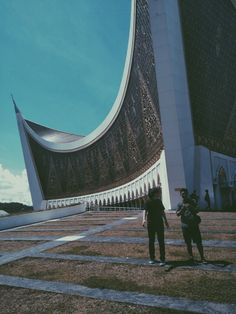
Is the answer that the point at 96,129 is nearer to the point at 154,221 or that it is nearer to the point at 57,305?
the point at 154,221

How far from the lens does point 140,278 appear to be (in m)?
Answer: 3.84


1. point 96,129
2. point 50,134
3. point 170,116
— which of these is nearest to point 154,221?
point 170,116

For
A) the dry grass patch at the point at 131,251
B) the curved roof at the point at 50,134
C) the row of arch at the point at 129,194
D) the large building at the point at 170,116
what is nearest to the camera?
the dry grass patch at the point at 131,251

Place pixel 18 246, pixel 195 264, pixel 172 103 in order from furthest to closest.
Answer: pixel 172 103
pixel 18 246
pixel 195 264

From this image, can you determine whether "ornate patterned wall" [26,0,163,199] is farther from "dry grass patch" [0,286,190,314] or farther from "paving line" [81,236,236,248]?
"dry grass patch" [0,286,190,314]

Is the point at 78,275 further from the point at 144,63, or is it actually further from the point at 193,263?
the point at 144,63

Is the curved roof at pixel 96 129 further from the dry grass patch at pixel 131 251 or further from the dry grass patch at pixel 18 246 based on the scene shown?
the dry grass patch at pixel 131 251

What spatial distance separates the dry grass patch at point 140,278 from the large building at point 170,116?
390 centimetres

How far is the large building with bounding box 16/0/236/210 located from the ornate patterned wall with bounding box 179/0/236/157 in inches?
2.5

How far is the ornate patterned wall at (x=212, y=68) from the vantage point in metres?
17.3

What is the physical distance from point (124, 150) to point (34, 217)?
41.4 feet

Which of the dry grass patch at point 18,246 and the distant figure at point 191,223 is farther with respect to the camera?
the dry grass patch at point 18,246

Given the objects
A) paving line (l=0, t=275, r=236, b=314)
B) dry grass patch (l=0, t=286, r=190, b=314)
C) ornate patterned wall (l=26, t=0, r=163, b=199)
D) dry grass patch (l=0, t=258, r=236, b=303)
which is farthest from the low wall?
dry grass patch (l=0, t=286, r=190, b=314)

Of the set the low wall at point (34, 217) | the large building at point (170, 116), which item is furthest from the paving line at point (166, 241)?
the low wall at point (34, 217)
